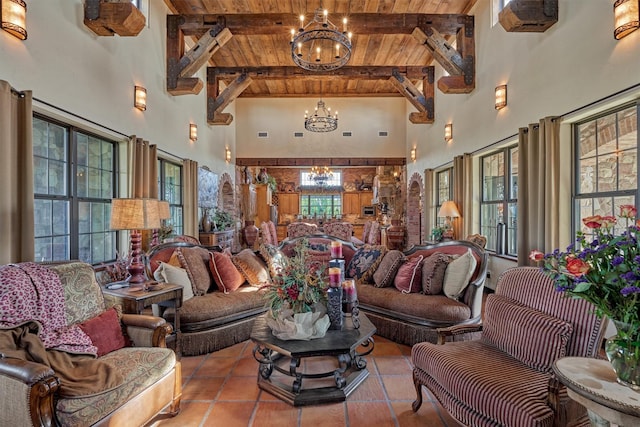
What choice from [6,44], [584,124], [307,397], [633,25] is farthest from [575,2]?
[6,44]

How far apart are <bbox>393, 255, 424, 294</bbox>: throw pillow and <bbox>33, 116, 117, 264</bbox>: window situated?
3.50 meters

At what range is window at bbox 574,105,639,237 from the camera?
2840 millimetres

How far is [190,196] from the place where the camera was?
19.9 ft

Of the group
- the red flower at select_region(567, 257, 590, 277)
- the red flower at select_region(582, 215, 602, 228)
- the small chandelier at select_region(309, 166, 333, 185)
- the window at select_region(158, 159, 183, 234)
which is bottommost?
the red flower at select_region(567, 257, 590, 277)

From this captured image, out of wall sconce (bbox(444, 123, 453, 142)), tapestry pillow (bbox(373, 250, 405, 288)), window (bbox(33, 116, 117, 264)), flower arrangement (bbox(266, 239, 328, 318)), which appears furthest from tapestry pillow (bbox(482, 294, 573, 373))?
wall sconce (bbox(444, 123, 453, 142))

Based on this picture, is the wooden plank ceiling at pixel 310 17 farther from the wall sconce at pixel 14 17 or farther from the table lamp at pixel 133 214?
the table lamp at pixel 133 214

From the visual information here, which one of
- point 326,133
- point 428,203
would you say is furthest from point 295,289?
point 326,133

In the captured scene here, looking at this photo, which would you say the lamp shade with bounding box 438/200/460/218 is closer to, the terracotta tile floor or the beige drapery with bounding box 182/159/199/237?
the terracotta tile floor

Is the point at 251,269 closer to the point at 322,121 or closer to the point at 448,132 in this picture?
the point at 322,121

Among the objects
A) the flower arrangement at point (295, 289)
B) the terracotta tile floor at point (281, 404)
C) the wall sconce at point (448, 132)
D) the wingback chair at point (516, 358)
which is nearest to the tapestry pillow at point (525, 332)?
the wingback chair at point (516, 358)

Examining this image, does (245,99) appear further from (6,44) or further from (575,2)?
(575,2)

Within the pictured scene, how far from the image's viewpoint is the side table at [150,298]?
2.49 meters

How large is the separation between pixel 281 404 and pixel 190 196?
473cm

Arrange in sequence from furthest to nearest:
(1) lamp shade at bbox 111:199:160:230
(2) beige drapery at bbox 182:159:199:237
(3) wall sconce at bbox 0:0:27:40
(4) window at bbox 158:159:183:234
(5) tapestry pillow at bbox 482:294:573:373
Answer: (2) beige drapery at bbox 182:159:199:237, (4) window at bbox 158:159:183:234, (1) lamp shade at bbox 111:199:160:230, (3) wall sconce at bbox 0:0:27:40, (5) tapestry pillow at bbox 482:294:573:373
